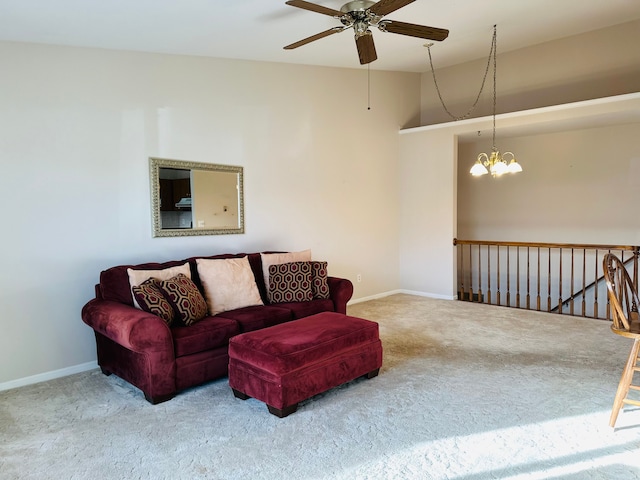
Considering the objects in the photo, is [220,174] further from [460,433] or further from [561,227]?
[561,227]

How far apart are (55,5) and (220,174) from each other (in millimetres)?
2057

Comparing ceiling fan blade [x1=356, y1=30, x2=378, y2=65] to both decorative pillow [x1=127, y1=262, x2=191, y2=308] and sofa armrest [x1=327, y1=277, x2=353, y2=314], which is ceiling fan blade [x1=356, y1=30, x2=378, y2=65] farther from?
decorative pillow [x1=127, y1=262, x2=191, y2=308]

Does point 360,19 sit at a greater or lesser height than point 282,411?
greater

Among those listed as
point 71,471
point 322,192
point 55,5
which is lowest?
point 71,471

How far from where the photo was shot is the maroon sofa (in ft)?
9.57

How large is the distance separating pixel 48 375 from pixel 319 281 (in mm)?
2424

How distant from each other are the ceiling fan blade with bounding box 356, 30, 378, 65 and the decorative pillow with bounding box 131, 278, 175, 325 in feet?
8.02

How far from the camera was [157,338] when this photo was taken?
2.90 m

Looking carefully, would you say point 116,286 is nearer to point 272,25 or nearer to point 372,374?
point 372,374

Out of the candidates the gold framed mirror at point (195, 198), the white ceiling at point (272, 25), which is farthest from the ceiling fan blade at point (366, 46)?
the gold framed mirror at point (195, 198)

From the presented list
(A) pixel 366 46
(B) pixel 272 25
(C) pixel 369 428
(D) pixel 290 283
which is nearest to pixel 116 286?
(D) pixel 290 283

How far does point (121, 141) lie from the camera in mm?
3818

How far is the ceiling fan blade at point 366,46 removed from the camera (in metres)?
3.29

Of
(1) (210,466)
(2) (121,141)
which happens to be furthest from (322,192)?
(1) (210,466)
